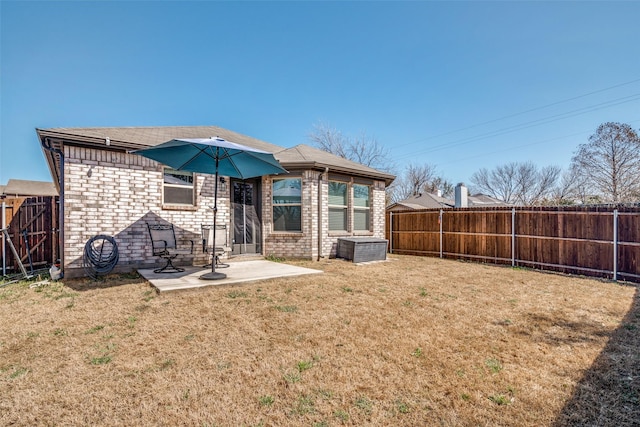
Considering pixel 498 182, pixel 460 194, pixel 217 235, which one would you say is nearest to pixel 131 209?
pixel 217 235

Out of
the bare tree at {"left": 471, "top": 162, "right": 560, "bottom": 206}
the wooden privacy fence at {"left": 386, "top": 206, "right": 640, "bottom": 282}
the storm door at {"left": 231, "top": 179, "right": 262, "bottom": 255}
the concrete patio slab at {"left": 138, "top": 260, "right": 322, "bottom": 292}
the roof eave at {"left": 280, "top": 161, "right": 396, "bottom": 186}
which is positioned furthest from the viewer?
the bare tree at {"left": 471, "top": 162, "right": 560, "bottom": 206}

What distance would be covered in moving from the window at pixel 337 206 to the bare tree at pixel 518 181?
3203cm

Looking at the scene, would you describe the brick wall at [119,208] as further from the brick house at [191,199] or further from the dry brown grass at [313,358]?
the dry brown grass at [313,358]

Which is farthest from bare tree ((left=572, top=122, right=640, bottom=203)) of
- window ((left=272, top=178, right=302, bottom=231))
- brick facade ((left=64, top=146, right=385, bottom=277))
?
brick facade ((left=64, top=146, right=385, bottom=277))

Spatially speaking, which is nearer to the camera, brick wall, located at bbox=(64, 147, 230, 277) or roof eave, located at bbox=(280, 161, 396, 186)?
brick wall, located at bbox=(64, 147, 230, 277)

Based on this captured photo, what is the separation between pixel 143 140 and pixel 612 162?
32.1 metres

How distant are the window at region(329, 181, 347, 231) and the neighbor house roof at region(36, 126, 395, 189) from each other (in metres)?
0.59

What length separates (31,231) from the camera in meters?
7.73

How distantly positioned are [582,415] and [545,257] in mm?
7788

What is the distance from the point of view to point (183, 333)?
3510 mm

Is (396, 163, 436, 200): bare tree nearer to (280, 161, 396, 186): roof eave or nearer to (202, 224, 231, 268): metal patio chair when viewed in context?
(280, 161, 396, 186): roof eave

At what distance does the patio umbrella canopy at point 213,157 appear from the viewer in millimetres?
5527

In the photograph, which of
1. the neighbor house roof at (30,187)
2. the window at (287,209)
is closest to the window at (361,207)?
the window at (287,209)

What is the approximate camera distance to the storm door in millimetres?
8664
